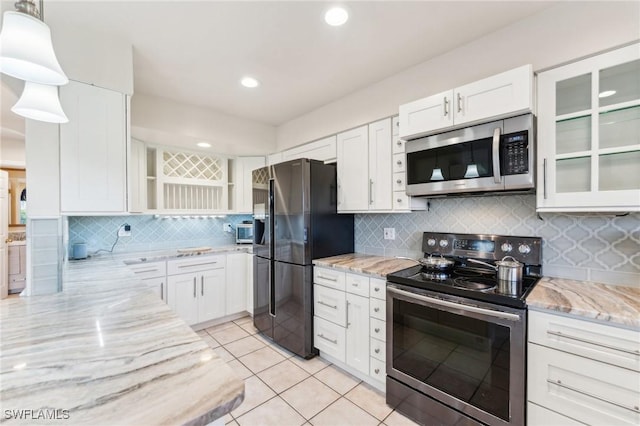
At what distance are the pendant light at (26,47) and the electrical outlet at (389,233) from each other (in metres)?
2.45

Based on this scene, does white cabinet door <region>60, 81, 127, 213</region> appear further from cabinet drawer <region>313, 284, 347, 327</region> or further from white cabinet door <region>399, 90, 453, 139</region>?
white cabinet door <region>399, 90, 453, 139</region>

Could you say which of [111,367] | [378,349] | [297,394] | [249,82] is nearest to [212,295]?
[297,394]

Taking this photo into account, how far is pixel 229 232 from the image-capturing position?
153 inches

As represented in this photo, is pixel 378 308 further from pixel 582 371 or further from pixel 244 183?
pixel 244 183

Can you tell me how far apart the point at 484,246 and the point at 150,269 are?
308 cm

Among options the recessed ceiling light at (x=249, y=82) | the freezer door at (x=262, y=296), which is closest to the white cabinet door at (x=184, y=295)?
the freezer door at (x=262, y=296)

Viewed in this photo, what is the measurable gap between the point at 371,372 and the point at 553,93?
2216 millimetres

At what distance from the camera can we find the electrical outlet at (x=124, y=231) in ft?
9.98

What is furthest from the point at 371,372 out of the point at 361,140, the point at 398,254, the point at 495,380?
the point at 361,140

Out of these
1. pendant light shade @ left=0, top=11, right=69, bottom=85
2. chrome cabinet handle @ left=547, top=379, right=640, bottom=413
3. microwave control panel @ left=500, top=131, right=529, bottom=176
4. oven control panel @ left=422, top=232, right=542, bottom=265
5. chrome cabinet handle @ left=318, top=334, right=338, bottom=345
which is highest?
pendant light shade @ left=0, top=11, right=69, bottom=85

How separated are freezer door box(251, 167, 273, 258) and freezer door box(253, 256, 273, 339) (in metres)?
0.13

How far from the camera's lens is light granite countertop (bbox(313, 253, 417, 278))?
2.04m

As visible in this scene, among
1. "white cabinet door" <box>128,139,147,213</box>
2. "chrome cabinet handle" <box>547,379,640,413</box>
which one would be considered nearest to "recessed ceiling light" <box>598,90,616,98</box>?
"chrome cabinet handle" <box>547,379,640,413</box>

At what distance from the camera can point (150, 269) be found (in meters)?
2.71
